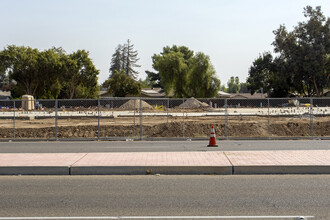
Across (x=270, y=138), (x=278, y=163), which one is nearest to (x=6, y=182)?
(x=278, y=163)

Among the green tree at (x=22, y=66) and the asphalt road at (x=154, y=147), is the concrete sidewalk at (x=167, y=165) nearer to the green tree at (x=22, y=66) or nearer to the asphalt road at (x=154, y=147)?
the asphalt road at (x=154, y=147)

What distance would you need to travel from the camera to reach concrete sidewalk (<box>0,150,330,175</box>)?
939 centimetres

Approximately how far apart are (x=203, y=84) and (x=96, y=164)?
61.5 m

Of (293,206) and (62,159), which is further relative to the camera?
(62,159)

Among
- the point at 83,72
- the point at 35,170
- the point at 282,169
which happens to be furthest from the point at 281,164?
the point at 83,72

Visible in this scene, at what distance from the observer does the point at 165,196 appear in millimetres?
7301

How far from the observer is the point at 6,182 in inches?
340

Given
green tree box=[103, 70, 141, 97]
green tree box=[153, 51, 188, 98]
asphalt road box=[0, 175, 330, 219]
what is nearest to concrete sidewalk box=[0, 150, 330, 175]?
asphalt road box=[0, 175, 330, 219]

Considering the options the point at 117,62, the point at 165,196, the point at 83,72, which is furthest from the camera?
the point at 117,62

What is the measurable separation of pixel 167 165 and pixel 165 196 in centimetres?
228

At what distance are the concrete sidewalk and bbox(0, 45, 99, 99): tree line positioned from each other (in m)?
52.0

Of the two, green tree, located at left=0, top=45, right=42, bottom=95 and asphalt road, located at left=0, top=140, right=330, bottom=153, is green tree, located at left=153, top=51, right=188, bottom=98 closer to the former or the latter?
green tree, located at left=0, top=45, right=42, bottom=95

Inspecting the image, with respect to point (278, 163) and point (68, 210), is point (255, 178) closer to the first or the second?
point (278, 163)

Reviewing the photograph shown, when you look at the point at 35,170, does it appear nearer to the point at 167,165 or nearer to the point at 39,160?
the point at 39,160
